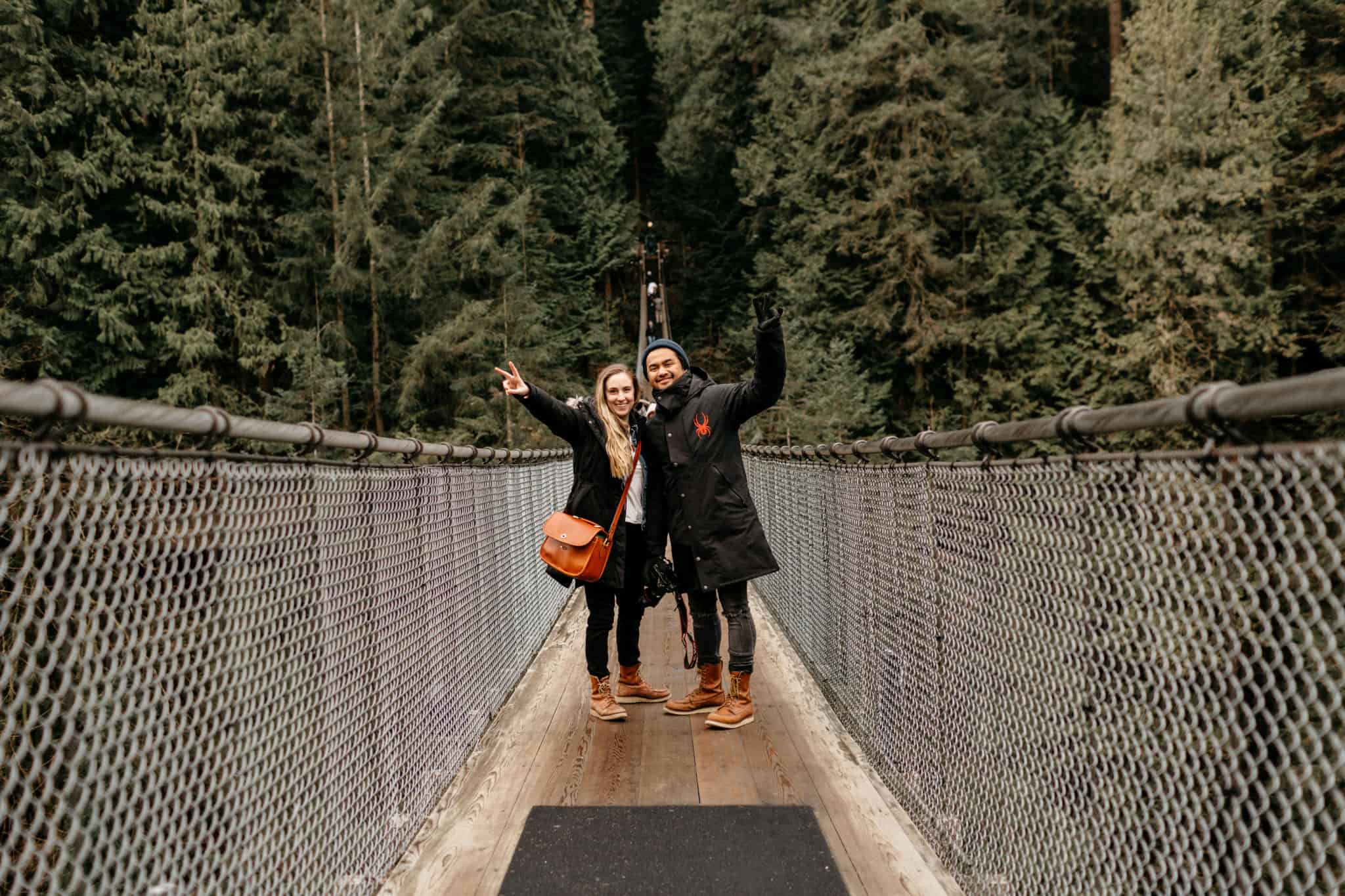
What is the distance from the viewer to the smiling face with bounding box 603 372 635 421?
347 cm

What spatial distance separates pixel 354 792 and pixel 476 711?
4.04 ft

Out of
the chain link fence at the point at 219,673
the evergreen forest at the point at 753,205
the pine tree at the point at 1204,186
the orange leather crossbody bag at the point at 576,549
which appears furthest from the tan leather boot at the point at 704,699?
the pine tree at the point at 1204,186

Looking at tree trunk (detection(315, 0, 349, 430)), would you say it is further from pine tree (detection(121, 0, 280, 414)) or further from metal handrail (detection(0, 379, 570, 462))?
metal handrail (detection(0, 379, 570, 462))

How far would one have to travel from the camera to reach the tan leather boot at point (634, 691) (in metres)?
3.79

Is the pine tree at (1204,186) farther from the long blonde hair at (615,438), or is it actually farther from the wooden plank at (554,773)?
the wooden plank at (554,773)

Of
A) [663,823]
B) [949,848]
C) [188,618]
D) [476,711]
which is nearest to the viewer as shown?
[188,618]

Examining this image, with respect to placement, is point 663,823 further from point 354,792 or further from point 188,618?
point 188,618

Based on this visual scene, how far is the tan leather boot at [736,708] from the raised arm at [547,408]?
1.14m

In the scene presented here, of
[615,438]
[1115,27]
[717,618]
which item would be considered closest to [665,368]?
[615,438]

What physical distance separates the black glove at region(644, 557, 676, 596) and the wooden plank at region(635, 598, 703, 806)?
51 centimetres

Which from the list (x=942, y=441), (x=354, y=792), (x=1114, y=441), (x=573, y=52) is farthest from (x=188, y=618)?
(x=573, y=52)

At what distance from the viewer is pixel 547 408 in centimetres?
327

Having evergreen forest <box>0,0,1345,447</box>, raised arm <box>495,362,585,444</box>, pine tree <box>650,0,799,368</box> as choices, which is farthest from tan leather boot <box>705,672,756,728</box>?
pine tree <box>650,0,799,368</box>

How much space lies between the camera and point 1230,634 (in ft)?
3.80
